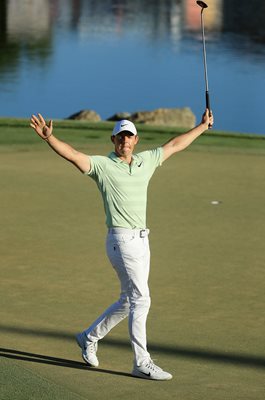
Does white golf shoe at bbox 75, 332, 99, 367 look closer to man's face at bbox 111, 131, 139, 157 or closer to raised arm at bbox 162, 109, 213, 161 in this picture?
man's face at bbox 111, 131, 139, 157

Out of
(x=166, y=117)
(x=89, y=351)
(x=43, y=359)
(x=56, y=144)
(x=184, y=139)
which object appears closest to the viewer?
(x=56, y=144)

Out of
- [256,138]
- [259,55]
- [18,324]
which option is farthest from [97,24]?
[18,324]

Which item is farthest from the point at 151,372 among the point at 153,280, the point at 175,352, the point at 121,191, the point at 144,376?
the point at 153,280

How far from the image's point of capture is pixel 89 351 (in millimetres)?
11820

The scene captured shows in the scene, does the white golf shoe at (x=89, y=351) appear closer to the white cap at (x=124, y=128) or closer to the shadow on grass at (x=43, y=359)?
the shadow on grass at (x=43, y=359)

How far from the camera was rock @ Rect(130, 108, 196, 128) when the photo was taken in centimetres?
2675

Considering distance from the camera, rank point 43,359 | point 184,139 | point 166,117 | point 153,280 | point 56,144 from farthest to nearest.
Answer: point 166,117 → point 153,280 → point 184,139 → point 43,359 → point 56,144

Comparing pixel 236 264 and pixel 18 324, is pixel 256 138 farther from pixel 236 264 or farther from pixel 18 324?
pixel 18 324

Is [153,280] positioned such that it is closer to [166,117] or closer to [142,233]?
[142,233]

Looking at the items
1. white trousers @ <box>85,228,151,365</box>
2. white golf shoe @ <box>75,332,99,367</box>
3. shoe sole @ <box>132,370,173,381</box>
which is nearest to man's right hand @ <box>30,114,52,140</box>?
white trousers @ <box>85,228,151,365</box>

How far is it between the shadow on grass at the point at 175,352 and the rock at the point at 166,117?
548 inches

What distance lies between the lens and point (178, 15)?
2539 inches

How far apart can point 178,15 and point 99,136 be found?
4177 cm

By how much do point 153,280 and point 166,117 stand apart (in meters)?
12.6
